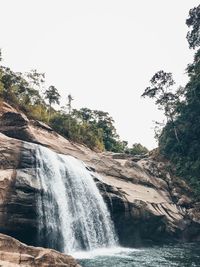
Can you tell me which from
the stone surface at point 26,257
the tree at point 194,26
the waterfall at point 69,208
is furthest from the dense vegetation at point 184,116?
the stone surface at point 26,257

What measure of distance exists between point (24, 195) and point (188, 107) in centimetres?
3094

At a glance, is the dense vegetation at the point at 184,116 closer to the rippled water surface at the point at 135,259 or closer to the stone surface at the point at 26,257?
the rippled water surface at the point at 135,259

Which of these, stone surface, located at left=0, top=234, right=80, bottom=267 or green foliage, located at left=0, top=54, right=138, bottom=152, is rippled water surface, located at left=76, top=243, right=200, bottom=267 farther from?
green foliage, located at left=0, top=54, right=138, bottom=152

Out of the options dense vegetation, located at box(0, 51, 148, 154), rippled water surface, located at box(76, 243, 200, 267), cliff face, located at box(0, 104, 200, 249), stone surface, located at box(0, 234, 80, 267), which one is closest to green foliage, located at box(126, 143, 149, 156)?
dense vegetation, located at box(0, 51, 148, 154)

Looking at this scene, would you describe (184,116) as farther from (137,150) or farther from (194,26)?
(137,150)

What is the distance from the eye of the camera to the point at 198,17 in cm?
4912

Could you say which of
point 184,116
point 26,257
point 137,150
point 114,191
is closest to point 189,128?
point 184,116

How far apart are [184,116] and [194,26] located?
495 inches

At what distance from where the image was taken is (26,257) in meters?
10.7

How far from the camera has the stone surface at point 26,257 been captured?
1044 cm

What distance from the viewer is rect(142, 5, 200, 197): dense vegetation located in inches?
1781

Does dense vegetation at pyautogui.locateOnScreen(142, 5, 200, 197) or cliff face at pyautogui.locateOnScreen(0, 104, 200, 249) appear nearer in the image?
cliff face at pyautogui.locateOnScreen(0, 104, 200, 249)

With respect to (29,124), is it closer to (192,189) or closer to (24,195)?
(24,195)

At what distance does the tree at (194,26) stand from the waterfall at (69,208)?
28.0 meters
